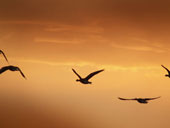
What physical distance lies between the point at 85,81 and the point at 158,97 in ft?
8.99

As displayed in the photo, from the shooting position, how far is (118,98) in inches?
603

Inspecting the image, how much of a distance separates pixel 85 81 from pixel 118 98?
2244 mm

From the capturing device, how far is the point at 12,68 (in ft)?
38.6

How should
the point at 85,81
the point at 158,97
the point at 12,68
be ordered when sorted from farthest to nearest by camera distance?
the point at 158,97, the point at 85,81, the point at 12,68

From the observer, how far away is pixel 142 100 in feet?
45.3

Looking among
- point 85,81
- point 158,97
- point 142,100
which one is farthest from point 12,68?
point 158,97

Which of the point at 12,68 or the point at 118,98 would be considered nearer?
the point at 12,68

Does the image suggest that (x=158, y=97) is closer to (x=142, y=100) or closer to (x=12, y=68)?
(x=142, y=100)

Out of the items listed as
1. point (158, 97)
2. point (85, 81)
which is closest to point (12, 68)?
point (85, 81)

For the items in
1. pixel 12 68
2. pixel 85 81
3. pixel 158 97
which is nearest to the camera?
pixel 12 68

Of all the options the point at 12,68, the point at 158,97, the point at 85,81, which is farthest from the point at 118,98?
the point at 12,68

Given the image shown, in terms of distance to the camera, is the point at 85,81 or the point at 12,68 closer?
the point at 12,68

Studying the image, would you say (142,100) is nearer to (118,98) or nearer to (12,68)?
(118,98)

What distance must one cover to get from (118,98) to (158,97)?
1.29 meters
